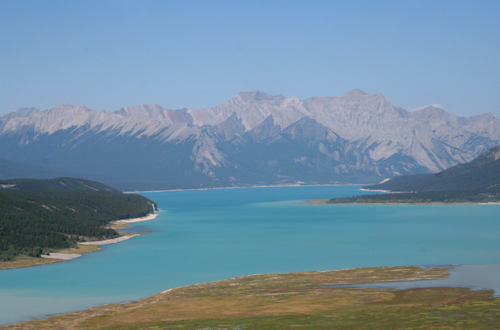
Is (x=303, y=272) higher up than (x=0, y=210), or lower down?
lower down

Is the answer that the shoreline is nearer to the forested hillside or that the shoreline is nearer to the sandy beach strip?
the sandy beach strip

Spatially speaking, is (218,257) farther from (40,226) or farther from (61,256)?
(40,226)

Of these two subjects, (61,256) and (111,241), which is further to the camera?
(111,241)

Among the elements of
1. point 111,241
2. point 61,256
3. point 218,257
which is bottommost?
point 218,257

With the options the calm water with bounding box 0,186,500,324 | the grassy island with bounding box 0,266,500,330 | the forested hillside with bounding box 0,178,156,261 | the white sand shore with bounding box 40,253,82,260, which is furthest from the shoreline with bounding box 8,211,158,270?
the grassy island with bounding box 0,266,500,330

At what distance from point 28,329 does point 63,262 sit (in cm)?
5425

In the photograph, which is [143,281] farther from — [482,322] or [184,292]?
[482,322]

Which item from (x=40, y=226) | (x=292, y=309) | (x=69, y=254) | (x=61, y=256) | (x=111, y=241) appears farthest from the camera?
(x=111, y=241)

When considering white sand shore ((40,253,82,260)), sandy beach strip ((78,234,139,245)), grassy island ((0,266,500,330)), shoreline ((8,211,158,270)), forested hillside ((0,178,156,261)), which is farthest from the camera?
sandy beach strip ((78,234,139,245))

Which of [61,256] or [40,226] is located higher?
[40,226]

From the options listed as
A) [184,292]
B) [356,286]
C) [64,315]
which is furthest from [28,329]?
[356,286]

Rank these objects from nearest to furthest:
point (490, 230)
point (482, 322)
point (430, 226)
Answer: point (482, 322), point (490, 230), point (430, 226)

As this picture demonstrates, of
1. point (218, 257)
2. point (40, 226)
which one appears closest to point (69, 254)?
point (40, 226)

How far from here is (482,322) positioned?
198 feet
